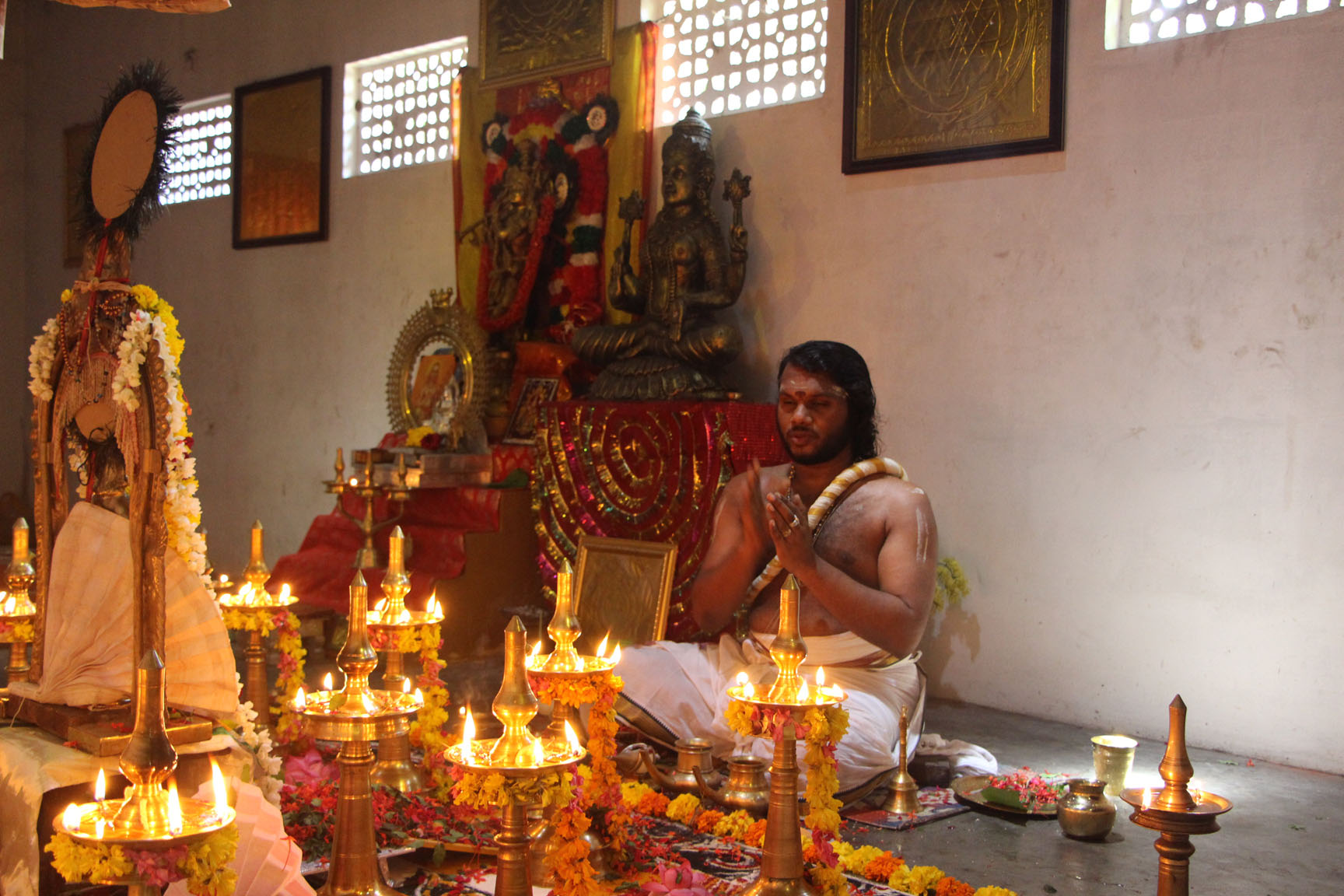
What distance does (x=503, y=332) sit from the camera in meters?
7.48

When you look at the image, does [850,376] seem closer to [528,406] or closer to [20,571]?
[20,571]

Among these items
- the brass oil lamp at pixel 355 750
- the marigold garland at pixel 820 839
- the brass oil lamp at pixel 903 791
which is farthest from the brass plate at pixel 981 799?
the brass oil lamp at pixel 355 750

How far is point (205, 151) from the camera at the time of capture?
9875 millimetres

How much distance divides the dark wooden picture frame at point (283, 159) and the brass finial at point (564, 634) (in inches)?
270

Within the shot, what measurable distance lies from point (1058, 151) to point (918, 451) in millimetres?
1518

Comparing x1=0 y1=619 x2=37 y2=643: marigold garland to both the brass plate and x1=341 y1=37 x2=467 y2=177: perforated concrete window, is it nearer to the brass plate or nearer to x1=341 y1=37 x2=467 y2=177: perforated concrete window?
the brass plate

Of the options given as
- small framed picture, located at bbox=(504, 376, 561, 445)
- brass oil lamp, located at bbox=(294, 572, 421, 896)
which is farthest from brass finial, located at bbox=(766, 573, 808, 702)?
small framed picture, located at bbox=(504, 376, 561, 445)

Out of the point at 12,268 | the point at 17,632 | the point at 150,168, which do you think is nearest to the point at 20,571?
the point at 17,632

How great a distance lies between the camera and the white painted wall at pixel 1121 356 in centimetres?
479

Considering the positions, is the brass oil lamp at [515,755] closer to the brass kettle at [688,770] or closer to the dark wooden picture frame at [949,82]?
the brass kettle at [688,770]

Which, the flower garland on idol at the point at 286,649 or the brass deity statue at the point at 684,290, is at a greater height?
the brass deity statue at the point at 684,290

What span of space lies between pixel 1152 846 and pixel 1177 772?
1827mm

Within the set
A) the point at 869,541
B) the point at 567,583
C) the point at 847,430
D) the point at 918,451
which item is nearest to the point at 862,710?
the point at 869,541

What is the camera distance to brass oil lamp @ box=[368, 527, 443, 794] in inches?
128
